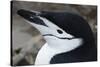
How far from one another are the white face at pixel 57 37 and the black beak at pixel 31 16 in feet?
0.13

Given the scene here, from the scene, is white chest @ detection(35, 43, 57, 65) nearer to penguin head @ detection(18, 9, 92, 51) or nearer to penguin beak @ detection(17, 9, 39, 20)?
penguin head @ detection(18, 9, 92, 51)

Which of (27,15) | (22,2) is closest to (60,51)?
(27,15)

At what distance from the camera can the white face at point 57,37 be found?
2.13m

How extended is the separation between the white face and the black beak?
39 mm

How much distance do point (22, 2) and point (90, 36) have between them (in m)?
1.00

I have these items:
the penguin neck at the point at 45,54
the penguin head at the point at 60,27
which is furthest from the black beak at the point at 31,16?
the penguin neck at the point at 45,54

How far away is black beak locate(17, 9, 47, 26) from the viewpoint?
2051 millimetres

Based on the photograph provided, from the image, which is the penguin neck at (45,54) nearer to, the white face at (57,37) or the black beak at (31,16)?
the white face at (57,37)

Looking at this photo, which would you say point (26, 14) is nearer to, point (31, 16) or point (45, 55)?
point (31, 16)

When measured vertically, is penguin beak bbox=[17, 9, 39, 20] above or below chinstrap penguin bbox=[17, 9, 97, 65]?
above

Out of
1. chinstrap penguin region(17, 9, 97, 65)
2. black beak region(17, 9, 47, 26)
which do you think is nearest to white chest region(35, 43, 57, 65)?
chinstrap penguin region(17, 9, 97, 65)

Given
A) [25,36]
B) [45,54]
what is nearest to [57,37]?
[45,54]

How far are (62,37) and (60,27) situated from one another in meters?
0.13

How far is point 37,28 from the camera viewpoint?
82.7 inches
